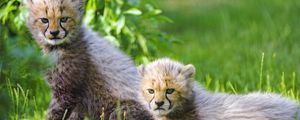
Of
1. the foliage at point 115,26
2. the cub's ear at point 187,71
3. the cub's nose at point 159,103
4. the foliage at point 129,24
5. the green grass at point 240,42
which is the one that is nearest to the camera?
the cub's nose at point 159,103

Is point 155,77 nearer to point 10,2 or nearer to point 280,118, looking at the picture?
point 280,118

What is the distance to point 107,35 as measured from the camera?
6.82m

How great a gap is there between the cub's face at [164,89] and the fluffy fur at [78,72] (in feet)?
1.82

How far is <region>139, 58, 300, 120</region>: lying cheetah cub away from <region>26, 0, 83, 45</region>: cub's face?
741 millimetres

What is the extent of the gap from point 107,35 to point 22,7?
85 cm

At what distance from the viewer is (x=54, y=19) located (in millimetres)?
5309

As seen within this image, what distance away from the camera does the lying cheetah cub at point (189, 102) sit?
475 cm

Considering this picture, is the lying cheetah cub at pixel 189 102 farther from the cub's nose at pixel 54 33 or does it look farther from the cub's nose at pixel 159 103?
the cub's nose at pixel 54 33

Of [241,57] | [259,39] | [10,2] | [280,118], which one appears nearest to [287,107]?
[280,118]

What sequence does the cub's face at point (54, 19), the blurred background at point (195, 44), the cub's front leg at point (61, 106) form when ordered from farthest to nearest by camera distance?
the cub's front leg at point (61, 106) < the cub's face at point (54, 19) < the blurred background at point (195, 44)

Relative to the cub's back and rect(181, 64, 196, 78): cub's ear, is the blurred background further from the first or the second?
rect(181, 64, 196, 78): cub's ear

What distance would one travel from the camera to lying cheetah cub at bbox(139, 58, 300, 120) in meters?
4.75

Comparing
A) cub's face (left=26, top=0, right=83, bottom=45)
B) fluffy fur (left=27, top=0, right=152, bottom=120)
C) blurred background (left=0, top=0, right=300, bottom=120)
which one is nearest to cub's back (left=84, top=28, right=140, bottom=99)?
fluffy fur (left=27, top=0, right=152, bottom=120)

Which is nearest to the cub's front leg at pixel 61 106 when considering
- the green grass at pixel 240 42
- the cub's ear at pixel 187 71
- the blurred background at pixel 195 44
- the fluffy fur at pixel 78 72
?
the fluffy fur at pixel 78 72
